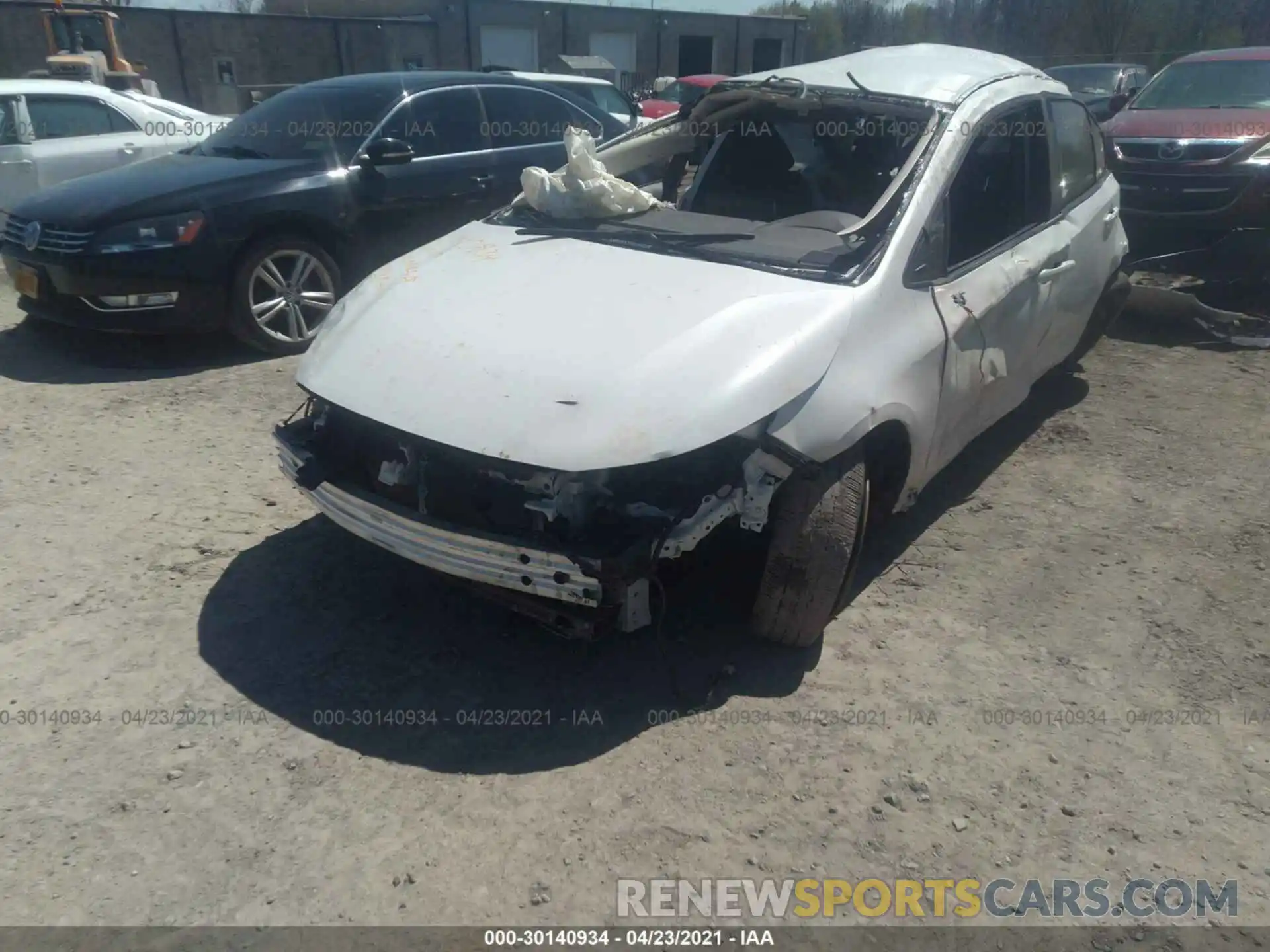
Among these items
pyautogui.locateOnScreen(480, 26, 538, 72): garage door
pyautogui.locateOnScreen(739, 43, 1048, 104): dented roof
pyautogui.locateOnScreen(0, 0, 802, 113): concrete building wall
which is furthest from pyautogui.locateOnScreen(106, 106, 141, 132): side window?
pyautogui.locateOnScreen(480, 26, 538, 72): garage door

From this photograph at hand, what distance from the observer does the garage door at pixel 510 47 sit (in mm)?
31297

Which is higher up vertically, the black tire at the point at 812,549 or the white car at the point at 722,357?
the white car at the point at 722,357

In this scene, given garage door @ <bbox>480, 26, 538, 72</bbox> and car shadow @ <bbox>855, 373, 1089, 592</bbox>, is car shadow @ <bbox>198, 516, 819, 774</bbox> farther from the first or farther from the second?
garage door @ <bbox>480, 26, 538, 72</bbox>

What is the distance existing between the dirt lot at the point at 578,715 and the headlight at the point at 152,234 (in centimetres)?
149

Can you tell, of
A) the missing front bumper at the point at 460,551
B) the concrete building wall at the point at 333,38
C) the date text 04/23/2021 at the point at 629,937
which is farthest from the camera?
the concrete building wall at the point at 333,38

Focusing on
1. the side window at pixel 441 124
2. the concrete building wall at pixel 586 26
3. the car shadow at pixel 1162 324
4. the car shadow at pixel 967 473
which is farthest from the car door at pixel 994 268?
the concrete building wall at pixel 586 26

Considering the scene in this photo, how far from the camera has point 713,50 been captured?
37.4 metres

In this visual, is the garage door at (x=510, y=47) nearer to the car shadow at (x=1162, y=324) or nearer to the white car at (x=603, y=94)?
the white car at (x=603, y=94)

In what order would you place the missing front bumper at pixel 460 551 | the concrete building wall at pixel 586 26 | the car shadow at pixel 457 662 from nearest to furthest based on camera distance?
the missing front bumper at pixel 460 551 → the car shadow at pixel 457 662 → the concrete building wall at pixel 586 26

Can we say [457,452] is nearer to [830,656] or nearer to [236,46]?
[830,656]

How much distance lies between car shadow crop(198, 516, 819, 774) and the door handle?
184 cm

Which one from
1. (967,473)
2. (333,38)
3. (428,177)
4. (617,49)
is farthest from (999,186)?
(617,49)

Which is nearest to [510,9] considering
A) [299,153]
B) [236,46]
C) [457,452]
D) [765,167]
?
[236,46]

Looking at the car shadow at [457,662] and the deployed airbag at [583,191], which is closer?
the car shadow at [457,662]
